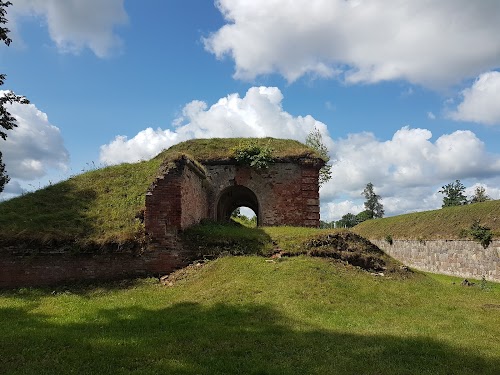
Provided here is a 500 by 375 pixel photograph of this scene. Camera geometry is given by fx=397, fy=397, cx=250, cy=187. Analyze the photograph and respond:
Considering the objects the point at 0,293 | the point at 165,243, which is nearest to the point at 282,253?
the point at 165,243

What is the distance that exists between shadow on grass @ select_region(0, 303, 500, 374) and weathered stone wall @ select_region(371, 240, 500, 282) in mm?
18738

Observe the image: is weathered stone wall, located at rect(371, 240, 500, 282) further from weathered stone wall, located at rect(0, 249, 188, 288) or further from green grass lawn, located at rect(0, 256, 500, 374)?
weathered stone wall, located at rect(0, 249, 188, 288)

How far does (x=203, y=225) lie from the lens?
1482cm

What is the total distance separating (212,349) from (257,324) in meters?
1.57

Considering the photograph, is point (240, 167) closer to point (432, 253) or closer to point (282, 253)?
point (282, 253)

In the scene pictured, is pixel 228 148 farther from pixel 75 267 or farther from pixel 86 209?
pixel 75 267

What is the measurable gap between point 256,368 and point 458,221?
27.1m

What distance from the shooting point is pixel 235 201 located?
24.2m

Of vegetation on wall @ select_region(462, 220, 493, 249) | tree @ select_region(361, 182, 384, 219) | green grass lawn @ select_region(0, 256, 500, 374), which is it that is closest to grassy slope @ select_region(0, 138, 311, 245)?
green grass lawn @ select_region(0, 256, 500, 374)

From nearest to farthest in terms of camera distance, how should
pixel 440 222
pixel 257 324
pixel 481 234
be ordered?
pixel 257 324, pixel 481 234, pixel 440 222

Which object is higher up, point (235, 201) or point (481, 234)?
point (235, 201)

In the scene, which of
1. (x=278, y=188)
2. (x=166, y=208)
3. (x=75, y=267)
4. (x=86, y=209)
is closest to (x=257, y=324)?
(x=166, y=208)

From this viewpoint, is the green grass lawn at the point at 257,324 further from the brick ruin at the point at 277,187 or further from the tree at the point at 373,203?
the tree at the point at 373,203

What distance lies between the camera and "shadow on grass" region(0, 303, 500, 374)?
17.6 feet
